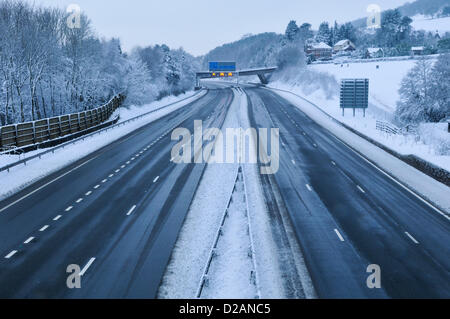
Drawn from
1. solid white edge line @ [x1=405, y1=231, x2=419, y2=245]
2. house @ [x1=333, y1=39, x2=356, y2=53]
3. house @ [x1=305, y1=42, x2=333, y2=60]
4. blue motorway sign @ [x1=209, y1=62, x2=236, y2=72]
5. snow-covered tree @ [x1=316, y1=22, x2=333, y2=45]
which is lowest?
solid white edge line @ [x1=405, y1=231, x2=419, y2=245]

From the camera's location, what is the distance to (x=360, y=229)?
16609mm

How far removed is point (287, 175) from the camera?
82.5 feet

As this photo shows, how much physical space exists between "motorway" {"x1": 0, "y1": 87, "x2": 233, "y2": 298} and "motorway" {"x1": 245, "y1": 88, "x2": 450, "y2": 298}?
504cm

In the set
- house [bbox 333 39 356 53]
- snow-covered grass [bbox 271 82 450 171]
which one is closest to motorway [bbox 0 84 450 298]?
snow-covered grass [bbox 271 82 450 171]

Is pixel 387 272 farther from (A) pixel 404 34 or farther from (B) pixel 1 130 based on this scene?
(A) pixel 404 34

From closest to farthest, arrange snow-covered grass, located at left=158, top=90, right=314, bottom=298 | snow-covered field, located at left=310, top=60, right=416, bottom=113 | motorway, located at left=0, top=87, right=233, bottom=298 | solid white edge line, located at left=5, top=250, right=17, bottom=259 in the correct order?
snow-covered grass, located at left=158, top=90, right=314, bottom=298, motorway, located at left=0, top=87, right=233, bottom=298, solid white edge line, located at left=5, top=250, right=17, bottom=259, snow-covered field, located at left=310, top=60, right=416, bottom=113

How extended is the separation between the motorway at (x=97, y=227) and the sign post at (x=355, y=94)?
1162 inches

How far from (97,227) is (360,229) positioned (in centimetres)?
1023

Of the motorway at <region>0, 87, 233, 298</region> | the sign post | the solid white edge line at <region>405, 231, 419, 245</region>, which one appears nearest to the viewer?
the motorway at <region>0, 87, 233, 298</region>

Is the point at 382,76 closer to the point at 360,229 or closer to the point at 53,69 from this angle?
the point at 53,69

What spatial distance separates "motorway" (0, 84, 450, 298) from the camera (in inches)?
489

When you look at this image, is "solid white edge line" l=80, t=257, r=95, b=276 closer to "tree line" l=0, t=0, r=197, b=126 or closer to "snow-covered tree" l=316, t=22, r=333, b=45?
"tree line" l=0, t=0, r=197, b=126

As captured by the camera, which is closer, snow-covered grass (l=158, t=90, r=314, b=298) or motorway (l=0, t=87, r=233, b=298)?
snow-covered grass (l=158, t=90, r=314, b=298)

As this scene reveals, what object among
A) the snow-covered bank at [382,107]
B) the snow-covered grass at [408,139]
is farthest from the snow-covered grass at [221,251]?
the snow-covered bank at [382,107]
